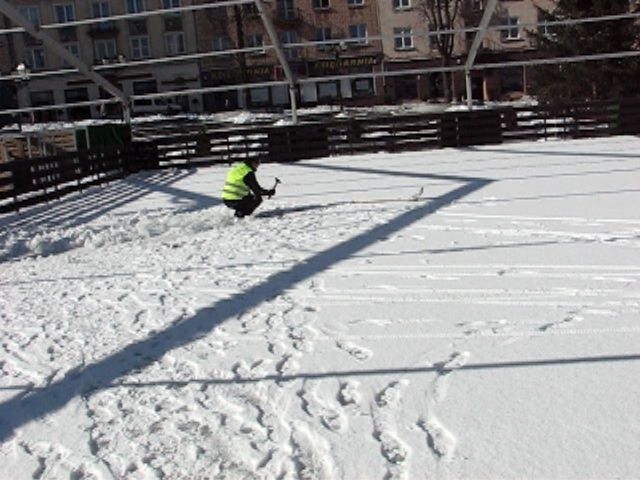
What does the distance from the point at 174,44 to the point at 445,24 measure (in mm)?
20173

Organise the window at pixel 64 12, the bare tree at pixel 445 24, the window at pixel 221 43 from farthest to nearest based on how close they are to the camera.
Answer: the window at pixel 221 43, the window at pixel 64 12, the bare tree at pixel 445 24

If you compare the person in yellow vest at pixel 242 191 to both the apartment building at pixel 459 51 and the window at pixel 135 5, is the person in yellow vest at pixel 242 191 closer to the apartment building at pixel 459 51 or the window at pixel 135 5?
the apartment building at pixel 459 51

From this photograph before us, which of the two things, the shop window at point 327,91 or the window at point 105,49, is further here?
the window at point 105,49

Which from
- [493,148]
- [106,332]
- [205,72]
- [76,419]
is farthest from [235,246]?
[205,72]

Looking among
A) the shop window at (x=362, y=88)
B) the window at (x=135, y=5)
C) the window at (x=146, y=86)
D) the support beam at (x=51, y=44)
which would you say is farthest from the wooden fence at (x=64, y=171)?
the window at (x=135, y=5)

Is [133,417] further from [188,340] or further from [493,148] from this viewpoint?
[493,148]

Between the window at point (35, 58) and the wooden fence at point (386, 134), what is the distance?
3654cm

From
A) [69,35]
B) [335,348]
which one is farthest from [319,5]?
[335,348]

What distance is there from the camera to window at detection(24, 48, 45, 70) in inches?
2101

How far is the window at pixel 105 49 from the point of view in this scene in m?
55.4

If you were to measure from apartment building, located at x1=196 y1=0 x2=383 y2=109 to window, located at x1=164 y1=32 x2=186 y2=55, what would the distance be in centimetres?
153

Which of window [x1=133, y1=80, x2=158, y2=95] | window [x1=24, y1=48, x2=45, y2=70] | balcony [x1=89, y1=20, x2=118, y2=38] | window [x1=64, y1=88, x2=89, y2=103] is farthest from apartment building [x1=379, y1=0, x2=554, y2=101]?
window [x1=24, y1=48, x2=45, y2=70]

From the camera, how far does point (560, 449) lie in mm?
3412

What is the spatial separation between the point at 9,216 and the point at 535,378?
12660mm
